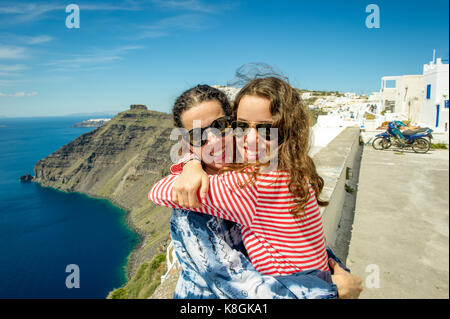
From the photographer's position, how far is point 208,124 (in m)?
1.46

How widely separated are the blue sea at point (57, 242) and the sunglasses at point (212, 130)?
73.2 meters

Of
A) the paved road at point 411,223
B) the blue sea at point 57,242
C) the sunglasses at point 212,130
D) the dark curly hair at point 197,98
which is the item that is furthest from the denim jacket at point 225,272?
the blue sea at point 57,242

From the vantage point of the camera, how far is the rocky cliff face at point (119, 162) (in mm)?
106375

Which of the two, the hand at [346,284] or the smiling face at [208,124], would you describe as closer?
the hand at [346,284]

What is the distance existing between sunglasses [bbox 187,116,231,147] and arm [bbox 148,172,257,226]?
0.34 metres

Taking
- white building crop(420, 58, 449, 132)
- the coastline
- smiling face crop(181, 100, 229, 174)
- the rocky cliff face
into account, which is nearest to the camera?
white building crop(420, 58, 449, 132)

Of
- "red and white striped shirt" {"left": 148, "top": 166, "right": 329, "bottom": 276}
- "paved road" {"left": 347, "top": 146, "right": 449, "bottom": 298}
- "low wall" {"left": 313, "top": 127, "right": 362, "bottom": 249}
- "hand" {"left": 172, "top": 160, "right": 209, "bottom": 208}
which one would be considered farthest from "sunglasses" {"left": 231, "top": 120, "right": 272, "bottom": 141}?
"low wall" {"left": 313, "top": 127, "right": 362, "bottom": 249}

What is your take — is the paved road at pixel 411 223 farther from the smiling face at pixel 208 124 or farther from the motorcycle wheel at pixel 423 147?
the smiling face at pixel 208 124

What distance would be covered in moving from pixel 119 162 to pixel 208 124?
131635 mm

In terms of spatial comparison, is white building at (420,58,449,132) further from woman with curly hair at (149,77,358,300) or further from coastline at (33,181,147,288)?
coastline at (33,181,147,288)

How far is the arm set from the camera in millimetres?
1004

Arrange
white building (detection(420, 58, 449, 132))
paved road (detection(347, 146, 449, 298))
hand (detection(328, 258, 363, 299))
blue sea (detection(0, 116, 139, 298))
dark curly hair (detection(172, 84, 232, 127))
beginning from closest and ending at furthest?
1. paved road (detection(347, 146, 449, 298))
2. white building (detection(420, 58, 449, 132))
3. hand (detection(328, 258, 363, 299))
4. dark curly hair (detection(172, 84, 232, 127))
5. blue sea (detection(0, 116, 139, 298))
